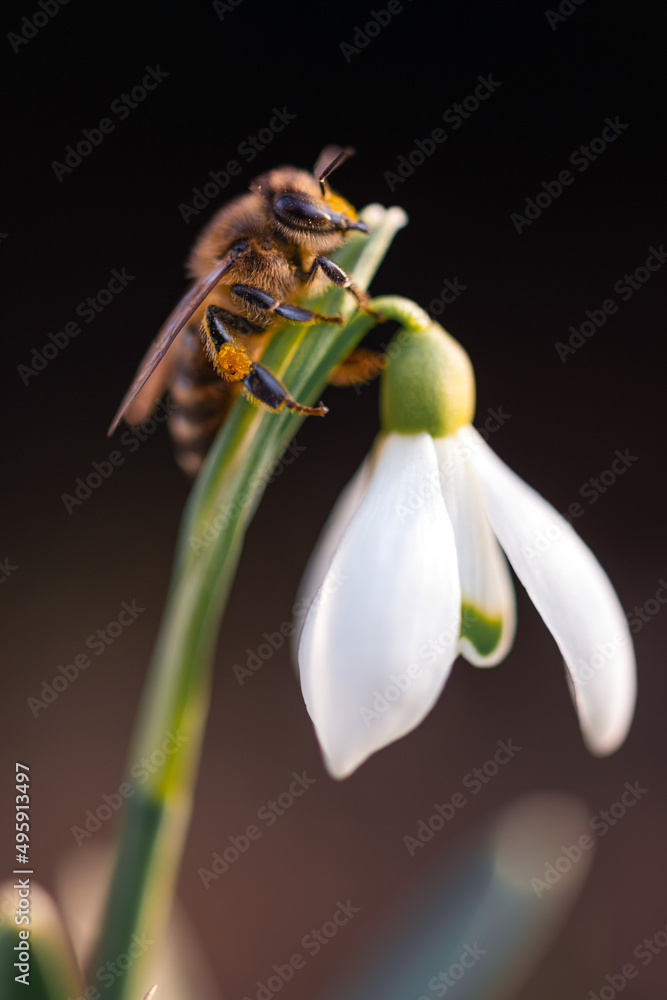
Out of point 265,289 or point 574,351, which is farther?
Answer: point 574,351

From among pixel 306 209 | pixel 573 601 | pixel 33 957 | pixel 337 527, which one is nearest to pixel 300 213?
pixel 306 209

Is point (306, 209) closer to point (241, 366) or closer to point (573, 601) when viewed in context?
point (241, 366)

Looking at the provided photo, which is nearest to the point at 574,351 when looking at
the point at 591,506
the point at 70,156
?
the point at 591,506

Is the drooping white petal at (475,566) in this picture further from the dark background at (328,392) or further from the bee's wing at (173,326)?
the dark background at (328,392)

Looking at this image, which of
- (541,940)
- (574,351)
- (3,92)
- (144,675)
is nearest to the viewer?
(541,940)

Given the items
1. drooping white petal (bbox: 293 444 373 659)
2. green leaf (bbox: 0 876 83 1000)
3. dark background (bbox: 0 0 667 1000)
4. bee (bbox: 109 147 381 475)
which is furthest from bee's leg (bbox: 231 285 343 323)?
dark background (bbox: 0 0 667 1000)

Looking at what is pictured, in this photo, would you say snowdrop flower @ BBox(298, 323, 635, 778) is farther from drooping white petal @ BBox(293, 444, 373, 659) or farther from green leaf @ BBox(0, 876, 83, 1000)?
green leaf @ BBox(0, 876, 83, 1000)

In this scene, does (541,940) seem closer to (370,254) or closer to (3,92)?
(370,254)

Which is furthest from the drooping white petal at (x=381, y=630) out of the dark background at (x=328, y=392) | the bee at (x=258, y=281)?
the dark background at (x=328, y=392)
